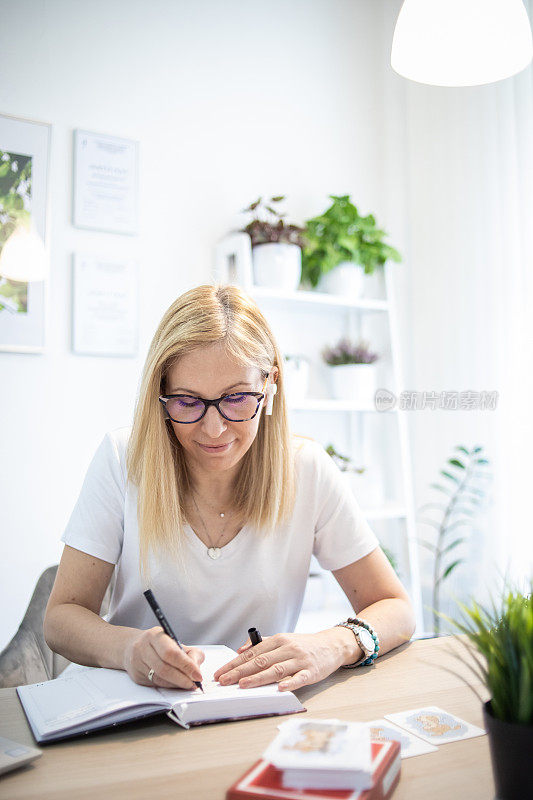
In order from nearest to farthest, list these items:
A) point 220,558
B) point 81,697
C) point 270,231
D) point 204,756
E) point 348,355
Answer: point 204,756, point 81,697, point 220,558, point 270,231, point 348,355

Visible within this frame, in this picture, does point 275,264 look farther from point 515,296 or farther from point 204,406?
point 204,406

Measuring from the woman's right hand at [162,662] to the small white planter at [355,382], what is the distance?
184 centimetres

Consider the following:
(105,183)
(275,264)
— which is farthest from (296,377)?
(105,183)

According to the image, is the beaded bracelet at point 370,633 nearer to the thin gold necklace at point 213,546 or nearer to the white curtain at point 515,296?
the thin gold necklace at point 213,546

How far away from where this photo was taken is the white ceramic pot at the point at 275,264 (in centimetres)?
260

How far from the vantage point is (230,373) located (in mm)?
1326

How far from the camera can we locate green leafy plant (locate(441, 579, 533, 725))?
67cm

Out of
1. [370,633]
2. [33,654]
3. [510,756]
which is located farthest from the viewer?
[33,654]

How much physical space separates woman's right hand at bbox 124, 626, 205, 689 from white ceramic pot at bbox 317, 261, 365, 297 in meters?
1.97

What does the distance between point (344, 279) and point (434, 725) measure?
2070 mm

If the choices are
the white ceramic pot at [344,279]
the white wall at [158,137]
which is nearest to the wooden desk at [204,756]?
the white wall at [158,137]

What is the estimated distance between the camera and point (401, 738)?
903 millimetres

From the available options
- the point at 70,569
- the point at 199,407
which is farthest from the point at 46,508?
the point at 199,407

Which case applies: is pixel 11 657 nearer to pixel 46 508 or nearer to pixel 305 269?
pixel 46 508
